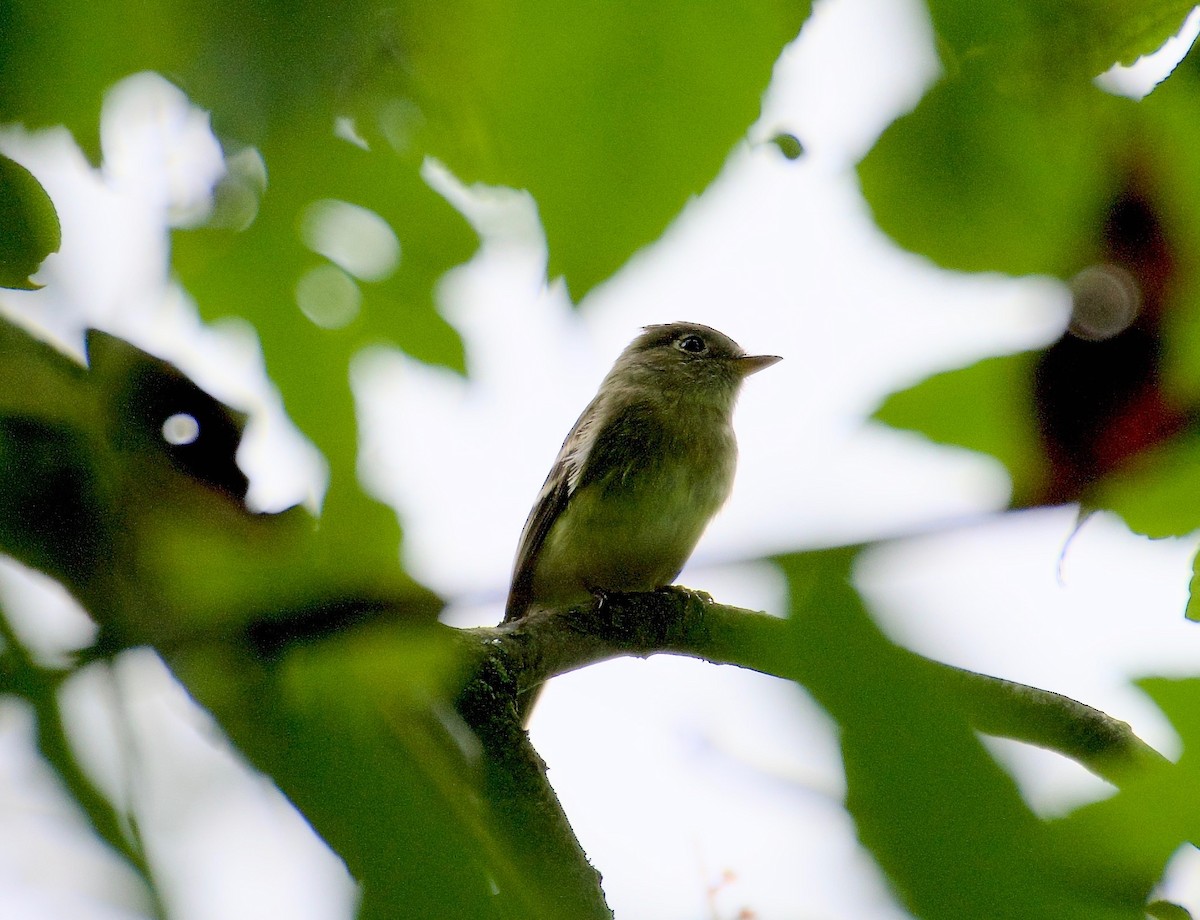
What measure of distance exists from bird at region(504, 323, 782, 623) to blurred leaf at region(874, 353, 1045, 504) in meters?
4.54

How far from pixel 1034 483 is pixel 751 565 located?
1.24 ft

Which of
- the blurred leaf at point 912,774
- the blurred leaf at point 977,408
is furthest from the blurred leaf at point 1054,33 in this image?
the blurred leaf at point 912,774

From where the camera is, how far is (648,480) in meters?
6.11

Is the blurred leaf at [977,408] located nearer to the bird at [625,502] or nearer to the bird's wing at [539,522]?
the bird at [625,502]

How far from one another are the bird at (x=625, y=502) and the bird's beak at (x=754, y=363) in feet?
2.68

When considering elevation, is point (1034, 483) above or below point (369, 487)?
below

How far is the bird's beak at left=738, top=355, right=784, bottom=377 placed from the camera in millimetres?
7570

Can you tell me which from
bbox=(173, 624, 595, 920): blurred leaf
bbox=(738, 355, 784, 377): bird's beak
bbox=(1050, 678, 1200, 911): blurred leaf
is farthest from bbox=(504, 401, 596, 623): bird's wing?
bbox=(1050, 678, 1200, 911): blurred leaf

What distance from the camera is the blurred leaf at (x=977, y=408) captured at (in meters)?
1.18

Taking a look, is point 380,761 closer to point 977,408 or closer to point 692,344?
point 977,408

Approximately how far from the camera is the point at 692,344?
→ 25.9 ft

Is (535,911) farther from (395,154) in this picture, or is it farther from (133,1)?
(395,154)

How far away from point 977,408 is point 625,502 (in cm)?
483

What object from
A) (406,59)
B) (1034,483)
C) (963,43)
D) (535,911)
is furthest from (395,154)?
(535,911)
